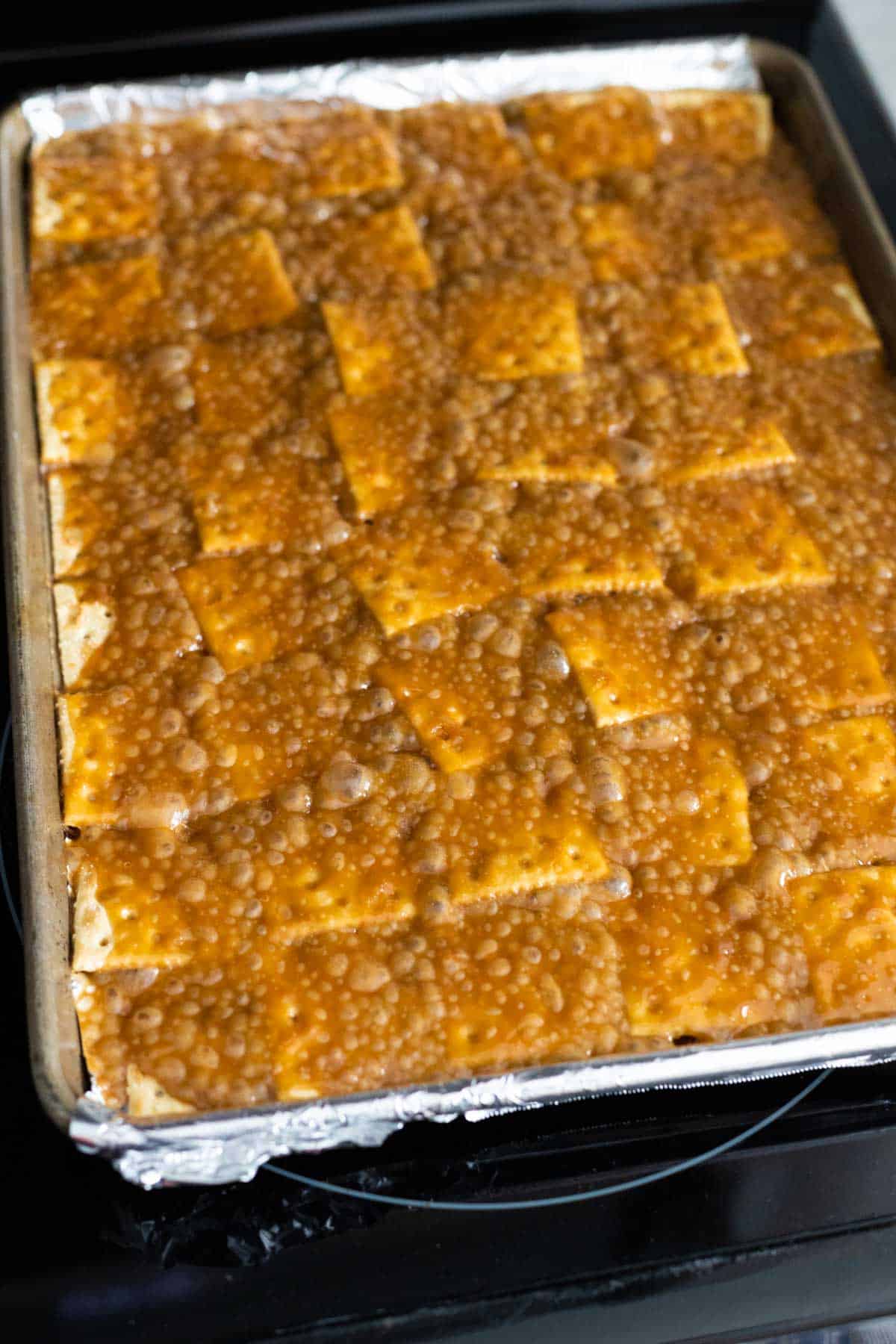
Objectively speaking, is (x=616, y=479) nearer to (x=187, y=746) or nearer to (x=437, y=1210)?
(x=187, y=746)

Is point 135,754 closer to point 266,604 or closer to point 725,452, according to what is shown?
point 266,604

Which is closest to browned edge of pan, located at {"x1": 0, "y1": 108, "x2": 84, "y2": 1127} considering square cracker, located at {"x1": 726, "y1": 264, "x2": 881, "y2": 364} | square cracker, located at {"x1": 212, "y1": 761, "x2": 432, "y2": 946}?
square cracker, located at {"x1": 212, "y1": 761, "x2": 432, "y2": 946}

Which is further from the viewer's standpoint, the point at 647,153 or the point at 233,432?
the point at 647,153

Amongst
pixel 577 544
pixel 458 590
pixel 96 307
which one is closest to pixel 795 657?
pixel 577 544

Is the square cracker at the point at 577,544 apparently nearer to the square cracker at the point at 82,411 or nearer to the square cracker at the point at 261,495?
the square cracker at the point at 261,495

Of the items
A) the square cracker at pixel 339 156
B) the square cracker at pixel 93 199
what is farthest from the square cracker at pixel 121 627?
the square cracker at pixel 339 156

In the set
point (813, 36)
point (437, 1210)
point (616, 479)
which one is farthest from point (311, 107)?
point (437, 1210)
